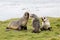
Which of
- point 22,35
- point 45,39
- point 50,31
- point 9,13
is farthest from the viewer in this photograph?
point 9,13

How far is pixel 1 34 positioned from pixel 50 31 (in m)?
2.69

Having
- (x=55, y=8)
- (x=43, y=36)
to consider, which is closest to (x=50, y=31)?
(x=43, y=36)

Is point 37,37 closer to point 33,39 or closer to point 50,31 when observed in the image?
point 33,39

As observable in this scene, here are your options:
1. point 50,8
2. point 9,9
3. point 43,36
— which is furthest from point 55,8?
point 43,36

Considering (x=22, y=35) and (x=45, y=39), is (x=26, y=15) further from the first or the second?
(x=45, y=39)

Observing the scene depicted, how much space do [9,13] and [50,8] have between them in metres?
4.91

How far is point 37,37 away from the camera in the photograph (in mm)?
14781

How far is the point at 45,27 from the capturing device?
1678 centimetres

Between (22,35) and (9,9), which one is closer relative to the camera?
(22,35)

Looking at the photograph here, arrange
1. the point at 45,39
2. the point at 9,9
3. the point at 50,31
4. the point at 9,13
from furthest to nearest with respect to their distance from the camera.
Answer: the point at 9,9 → the point at 9,13 → the point at 50,31 → the point at 45,39

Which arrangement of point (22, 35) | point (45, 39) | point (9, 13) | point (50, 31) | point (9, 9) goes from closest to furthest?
point (45, 39), point (22, 35), point (50, 31), point (9, 13), point (9, 9)

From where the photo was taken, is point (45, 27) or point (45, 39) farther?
point (45, 27)

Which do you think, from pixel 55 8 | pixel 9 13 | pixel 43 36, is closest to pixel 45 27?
pixel 43 36

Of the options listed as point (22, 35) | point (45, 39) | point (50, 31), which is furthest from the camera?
point (50, 31)
